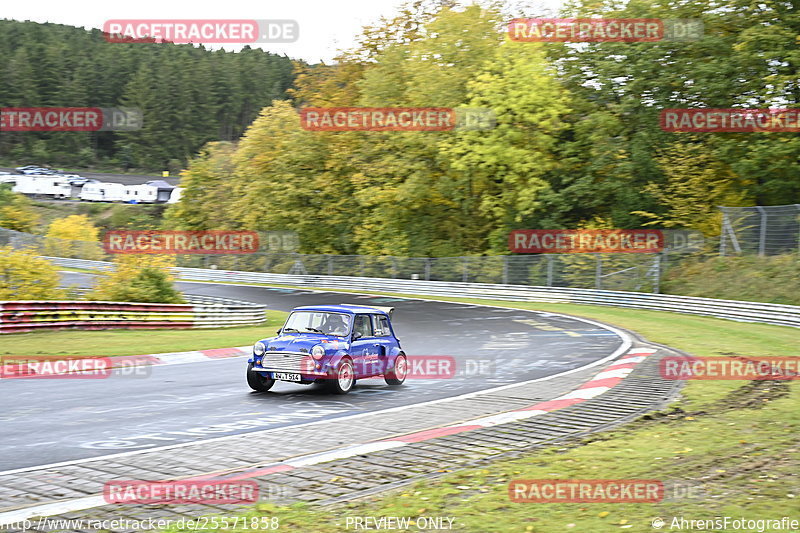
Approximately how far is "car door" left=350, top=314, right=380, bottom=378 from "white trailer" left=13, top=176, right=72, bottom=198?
318 feet

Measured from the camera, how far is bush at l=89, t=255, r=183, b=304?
27109 millimetres

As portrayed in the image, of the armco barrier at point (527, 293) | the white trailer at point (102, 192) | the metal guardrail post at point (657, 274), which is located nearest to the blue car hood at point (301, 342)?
the armco barrier at point (527, 293)

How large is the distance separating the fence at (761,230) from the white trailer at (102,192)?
274ft

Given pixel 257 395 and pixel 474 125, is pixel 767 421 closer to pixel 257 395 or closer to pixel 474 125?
pixel 257 395

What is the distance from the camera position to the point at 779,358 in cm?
1766

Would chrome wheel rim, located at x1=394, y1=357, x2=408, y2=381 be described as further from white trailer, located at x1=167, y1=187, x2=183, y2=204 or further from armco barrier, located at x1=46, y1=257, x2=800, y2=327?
white trailer, located at x1=167, y1=187, x2=183, y2=204

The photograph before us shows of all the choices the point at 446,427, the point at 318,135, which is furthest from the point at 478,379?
the point at 318,135

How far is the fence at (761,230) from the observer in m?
32.6

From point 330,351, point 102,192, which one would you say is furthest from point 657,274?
point 102,192

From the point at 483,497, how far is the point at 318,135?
55.9m

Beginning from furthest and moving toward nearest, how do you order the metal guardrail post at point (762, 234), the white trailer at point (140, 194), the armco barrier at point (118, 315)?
the white trailer at point (140, 194) → the metal guardrail post at point (762, 234) → the armco barrier at point (118, 315)

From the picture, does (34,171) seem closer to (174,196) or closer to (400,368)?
(174,196)

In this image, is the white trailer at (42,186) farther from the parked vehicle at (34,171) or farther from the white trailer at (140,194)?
the white trailer at (140,194)

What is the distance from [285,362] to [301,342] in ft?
1.36
